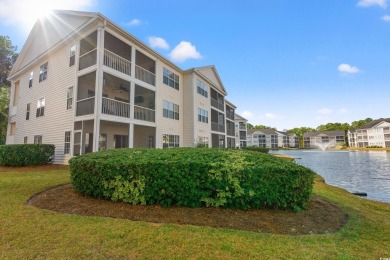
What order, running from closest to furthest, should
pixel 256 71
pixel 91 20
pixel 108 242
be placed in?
1. pixel 108 242
2. pixel 91 20
3. pixel 256 71

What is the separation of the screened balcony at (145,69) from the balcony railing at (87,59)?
10.5ft

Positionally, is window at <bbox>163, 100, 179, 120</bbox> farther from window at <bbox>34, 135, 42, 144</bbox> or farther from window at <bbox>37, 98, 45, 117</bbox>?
window at <bbox>34, 135, 42, 144</bbox>

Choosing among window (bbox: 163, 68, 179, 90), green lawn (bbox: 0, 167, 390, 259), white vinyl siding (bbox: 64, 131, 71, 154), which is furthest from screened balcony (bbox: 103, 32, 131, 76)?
green lawn (bbox: 0, 167, 390, 259)

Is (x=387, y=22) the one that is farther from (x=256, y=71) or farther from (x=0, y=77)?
(x=0, y=77)

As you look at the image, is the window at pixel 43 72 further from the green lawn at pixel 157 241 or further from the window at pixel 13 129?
the green lawn at pixel 157 241

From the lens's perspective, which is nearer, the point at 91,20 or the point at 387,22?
the point at 387,22

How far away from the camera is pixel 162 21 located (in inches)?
556

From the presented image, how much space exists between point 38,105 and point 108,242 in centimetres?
1905

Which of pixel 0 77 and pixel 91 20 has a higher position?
pixel 0 77

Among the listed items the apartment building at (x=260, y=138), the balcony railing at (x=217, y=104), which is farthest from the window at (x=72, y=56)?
the apartment building at (x=260, y=138)

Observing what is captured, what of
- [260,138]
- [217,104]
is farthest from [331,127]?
[217,104]

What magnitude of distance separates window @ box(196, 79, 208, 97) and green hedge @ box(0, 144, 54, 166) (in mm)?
15545

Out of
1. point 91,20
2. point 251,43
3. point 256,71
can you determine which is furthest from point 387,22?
point 91,20

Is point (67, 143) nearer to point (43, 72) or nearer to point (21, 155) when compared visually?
point (21, 155)
